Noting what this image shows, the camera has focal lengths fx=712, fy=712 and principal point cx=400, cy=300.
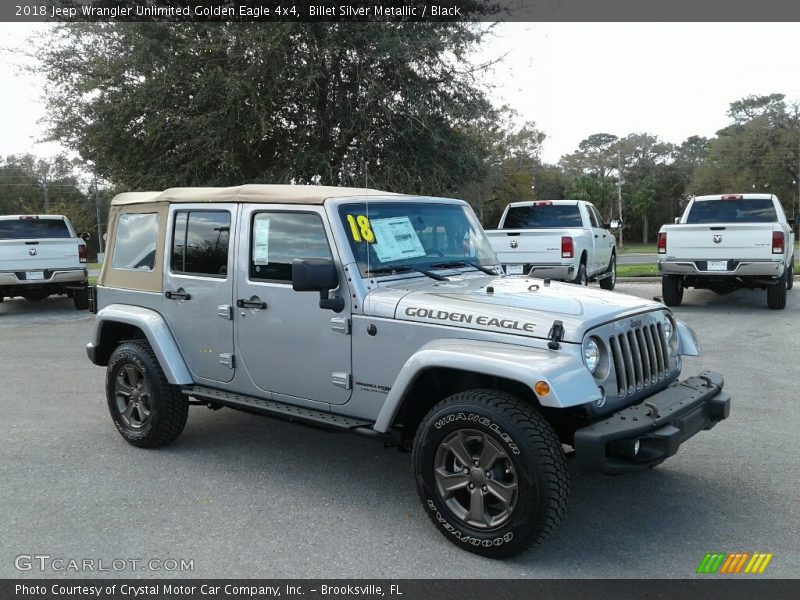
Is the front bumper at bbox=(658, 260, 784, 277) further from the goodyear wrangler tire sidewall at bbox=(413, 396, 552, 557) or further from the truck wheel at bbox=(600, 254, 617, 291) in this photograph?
the goodyear wrangler tire sidewall at bbox=(413, 396, 552, 557)

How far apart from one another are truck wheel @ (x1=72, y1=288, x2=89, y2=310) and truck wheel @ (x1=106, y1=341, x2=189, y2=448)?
971 cm

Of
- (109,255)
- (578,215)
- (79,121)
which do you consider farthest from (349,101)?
Result: (109,255)

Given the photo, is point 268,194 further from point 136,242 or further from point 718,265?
point 718,265

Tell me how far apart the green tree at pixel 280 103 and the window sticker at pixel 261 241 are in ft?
31.0

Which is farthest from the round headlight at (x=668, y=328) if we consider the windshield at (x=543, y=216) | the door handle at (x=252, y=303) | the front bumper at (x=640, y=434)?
the windshield at (x=543, y=216)

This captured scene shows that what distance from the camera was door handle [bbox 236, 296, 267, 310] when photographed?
4621 millimetres

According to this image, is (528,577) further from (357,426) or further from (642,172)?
(642,172)

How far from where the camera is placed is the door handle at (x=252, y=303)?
4.62 metres

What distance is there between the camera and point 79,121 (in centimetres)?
1592

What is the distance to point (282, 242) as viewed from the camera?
15.1 ft

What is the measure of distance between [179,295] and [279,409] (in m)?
1.23

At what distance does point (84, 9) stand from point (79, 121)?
93.8 inches

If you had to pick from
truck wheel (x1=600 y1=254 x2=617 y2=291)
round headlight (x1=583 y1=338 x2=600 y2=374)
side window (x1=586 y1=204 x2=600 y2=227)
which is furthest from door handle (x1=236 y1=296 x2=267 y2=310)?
truck wheel (x1=600 y1=254 x2=617 y2=291)

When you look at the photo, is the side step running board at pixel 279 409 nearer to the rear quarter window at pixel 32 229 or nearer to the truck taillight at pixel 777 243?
the truck taillight at pixel 777 243
